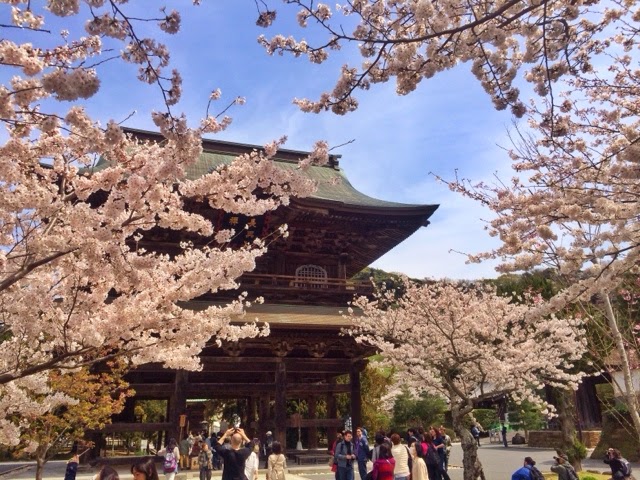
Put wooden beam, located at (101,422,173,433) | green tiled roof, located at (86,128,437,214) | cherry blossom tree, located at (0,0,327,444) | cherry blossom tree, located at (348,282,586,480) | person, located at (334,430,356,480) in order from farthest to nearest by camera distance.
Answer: green tiled roof, located at (86,128,437,214) < wooden beam, located at (101,422,173,433) < cherry blossom tree, located at (348,282,586,480) < person, located at (334,430,356,480) < cherry blossom tree, located at (0,0,327,444)

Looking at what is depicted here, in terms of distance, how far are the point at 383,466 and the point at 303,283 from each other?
8.85 meters

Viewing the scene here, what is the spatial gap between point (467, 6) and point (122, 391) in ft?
38.2

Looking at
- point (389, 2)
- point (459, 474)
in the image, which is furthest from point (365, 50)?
point (459, 474)

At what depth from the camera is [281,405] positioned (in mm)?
14219

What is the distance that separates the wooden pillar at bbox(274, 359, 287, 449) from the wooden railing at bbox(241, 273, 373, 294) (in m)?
2.20

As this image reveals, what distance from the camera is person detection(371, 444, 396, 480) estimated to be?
7008 mm

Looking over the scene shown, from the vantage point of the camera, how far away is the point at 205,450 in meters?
11.5

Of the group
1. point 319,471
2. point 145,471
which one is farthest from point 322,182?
point 145,471

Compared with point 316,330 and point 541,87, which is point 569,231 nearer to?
point 541,87

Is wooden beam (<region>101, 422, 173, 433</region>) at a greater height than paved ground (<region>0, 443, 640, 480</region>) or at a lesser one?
greater

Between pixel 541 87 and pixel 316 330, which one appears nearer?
pixel 541 87

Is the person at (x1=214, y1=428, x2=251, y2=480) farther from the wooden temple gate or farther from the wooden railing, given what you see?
the wooden railing

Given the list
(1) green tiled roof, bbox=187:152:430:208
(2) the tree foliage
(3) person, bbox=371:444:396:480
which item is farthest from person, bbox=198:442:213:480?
(1) green tiled roof, bbox=187:152:430:208

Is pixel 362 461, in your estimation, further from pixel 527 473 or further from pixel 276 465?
pixel 527 473
